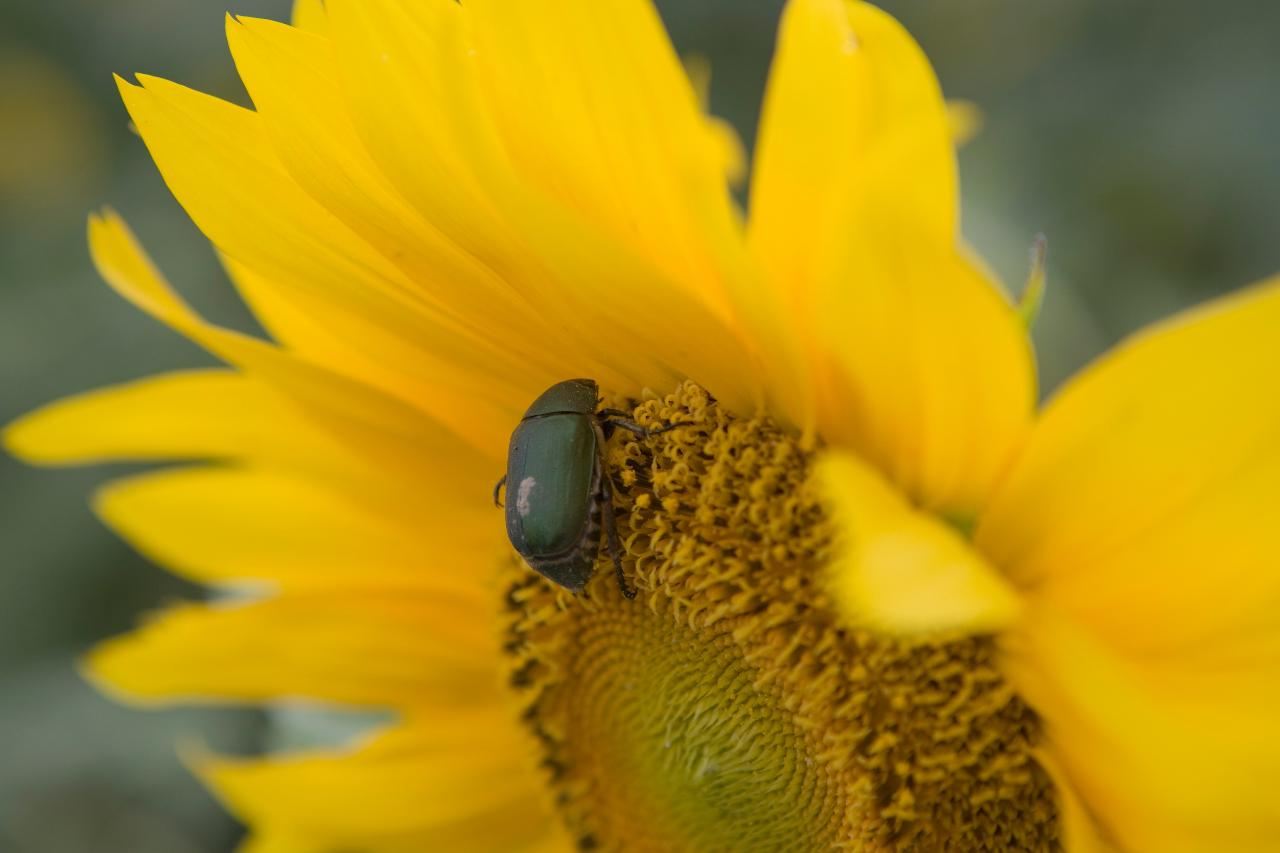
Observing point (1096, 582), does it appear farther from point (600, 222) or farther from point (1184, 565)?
point (600, 222)

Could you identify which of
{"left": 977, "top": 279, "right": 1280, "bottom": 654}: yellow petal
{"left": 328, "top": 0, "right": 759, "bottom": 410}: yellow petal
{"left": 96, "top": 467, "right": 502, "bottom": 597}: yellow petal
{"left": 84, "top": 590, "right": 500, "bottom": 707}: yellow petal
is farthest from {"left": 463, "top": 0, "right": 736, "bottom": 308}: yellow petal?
{"left": 84, "top": 590, "right": 500, "bottom": 707}: yellow petal

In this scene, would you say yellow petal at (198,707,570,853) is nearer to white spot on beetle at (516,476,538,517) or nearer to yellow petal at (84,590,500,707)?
yellow petal at (84,590,500,707)

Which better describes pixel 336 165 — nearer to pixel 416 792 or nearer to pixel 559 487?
pixel 559 487

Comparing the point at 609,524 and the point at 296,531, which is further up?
the point at 609,524

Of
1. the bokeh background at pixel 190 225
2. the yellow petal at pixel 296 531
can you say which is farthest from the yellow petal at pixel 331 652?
the bokeh background at pixel 190 225

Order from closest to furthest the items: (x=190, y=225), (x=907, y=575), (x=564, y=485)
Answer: (x=907, y=575) < (x=564, y=485) < (x=190, y=225)

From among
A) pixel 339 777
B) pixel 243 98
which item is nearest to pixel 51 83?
pixel 243 98

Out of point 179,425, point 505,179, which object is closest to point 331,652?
point 179,425

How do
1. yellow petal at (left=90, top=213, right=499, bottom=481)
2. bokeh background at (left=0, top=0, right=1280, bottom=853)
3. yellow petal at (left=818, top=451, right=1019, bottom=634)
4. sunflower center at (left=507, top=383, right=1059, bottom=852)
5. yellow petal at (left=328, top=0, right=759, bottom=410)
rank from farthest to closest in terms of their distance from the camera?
bokeh background at (left=0, top=0, right=1280, bottom=853), yellow petal at (left=90, top=213, right=499, bottom=481), sunflower center at (left=507, top=383, right=1059, bottom=852), yellow petal at (left=328, top=0, right=759, bottom=410), yellow petal at (left=818, top=451, right=1019, bottom=634)
